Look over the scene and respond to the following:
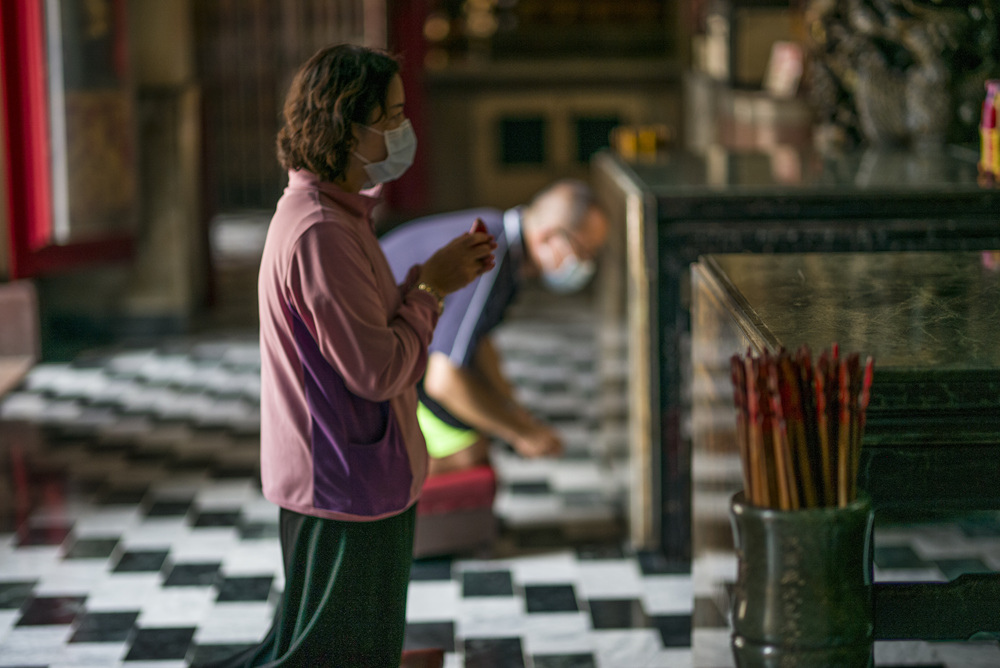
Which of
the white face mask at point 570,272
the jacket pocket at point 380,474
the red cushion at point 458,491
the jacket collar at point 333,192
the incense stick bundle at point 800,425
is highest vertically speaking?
the jacket collar at point 333,192

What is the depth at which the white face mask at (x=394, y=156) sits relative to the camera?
2.16 metres

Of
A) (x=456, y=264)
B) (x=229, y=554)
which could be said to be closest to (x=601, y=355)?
(x=229, y=554)

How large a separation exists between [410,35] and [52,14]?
171 inches

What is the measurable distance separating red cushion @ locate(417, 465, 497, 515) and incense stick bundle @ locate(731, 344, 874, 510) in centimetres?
209

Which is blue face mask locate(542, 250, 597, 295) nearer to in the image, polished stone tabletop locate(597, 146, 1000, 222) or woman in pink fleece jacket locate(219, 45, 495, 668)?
polished stone tabletop locate(597, 146, 1000, 222)

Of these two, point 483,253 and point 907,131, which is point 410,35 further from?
point 483,253

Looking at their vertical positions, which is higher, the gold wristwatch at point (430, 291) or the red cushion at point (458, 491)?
the gold wristwatch at point (430, 291)

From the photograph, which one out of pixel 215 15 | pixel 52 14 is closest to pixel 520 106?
pixel 215 15

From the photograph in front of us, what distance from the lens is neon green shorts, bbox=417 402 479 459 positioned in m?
3.76

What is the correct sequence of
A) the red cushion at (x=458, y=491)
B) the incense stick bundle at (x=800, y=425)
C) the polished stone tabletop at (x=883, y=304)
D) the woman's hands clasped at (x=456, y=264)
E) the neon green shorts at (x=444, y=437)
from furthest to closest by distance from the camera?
1. the neon green shorts at (x=444, y=437)
2. the red cushion at (x=458, y=491)
3. the woman's hands clasped at (x=456, y=264)
4. the polished stone tabletop at (x=883, y=304)
5. the incense stick bundle at (x=800, y=425)

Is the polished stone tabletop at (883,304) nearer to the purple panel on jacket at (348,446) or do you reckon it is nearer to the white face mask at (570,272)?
the purple panel on jacket at (348,446)

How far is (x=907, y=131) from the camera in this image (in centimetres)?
458

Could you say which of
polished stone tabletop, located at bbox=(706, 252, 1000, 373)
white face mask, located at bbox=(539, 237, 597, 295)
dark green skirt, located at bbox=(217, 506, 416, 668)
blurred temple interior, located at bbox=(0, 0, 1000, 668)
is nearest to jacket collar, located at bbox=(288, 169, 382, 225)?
blurred temple interior, located at bbox=(0, 0, 1000, 668)

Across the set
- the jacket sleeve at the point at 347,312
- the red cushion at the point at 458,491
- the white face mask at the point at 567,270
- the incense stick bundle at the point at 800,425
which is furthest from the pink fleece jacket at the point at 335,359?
the white face mask at the point at 567,270
